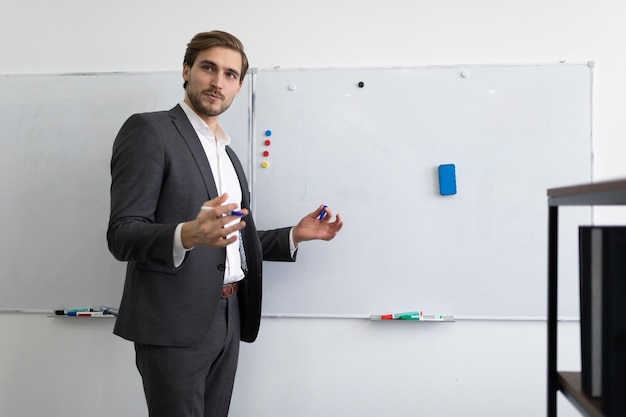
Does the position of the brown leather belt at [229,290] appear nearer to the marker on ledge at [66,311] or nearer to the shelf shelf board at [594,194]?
the marker on ledge at [66,311]

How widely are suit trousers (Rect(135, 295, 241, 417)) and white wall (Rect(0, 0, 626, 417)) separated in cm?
46

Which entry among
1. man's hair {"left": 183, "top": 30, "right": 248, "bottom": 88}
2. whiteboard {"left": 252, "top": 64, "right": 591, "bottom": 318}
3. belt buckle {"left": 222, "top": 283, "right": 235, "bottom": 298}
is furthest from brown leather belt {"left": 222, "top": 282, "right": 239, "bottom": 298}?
man's hair {"left": 183, "top": 30, "right": 248, "bottom": 88}

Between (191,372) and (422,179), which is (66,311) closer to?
(191,372)

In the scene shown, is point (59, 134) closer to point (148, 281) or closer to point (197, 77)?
point (197, 77)

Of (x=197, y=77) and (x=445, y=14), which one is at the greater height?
(x=445, y=14)

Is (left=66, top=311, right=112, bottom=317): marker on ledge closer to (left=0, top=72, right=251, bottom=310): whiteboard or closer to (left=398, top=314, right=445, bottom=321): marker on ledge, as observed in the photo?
(left=0, top=72, right=251, bottom=310): whiteboard

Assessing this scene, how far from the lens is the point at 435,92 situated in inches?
74.0

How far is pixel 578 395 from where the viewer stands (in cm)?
86

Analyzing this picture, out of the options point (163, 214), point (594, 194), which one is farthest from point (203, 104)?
point (594, 194)

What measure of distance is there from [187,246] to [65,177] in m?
1.23

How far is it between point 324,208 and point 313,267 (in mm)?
331

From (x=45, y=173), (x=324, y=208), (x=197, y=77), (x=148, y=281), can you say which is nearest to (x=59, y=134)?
(x=45, y=173)

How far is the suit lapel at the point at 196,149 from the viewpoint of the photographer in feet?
4.44

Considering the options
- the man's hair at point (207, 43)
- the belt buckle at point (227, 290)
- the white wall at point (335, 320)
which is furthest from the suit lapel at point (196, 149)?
the white wall at point (335, 320)
